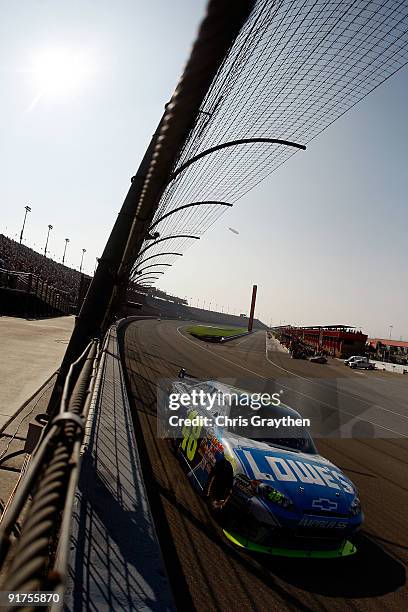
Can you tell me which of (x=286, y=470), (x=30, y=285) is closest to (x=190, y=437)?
(x=286, y=470)

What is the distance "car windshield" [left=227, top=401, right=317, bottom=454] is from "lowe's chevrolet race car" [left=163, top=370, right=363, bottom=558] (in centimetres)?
1

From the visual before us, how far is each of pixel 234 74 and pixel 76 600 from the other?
3.70 m

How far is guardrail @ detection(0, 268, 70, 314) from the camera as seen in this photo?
26031 mm

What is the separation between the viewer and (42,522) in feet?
3.79

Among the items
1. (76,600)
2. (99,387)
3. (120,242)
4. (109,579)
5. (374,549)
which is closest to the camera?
(76,600)

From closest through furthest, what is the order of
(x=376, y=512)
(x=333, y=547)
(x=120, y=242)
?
(x=333, y=547) → (x=120, y=242) → (x=376, y=512)

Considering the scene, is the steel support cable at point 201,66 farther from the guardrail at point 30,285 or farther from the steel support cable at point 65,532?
the guardrail at point 30,285

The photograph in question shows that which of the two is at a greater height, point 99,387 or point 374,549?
point 99,387

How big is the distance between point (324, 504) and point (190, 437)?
2.10 metres

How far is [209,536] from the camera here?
159 inches

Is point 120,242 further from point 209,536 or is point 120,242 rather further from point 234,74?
point 209,536

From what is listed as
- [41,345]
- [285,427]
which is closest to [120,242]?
[285,427]

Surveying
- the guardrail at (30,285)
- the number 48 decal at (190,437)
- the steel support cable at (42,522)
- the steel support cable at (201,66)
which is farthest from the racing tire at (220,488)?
the guardrail at (30,285)

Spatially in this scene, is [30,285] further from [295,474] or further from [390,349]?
[390,349]
